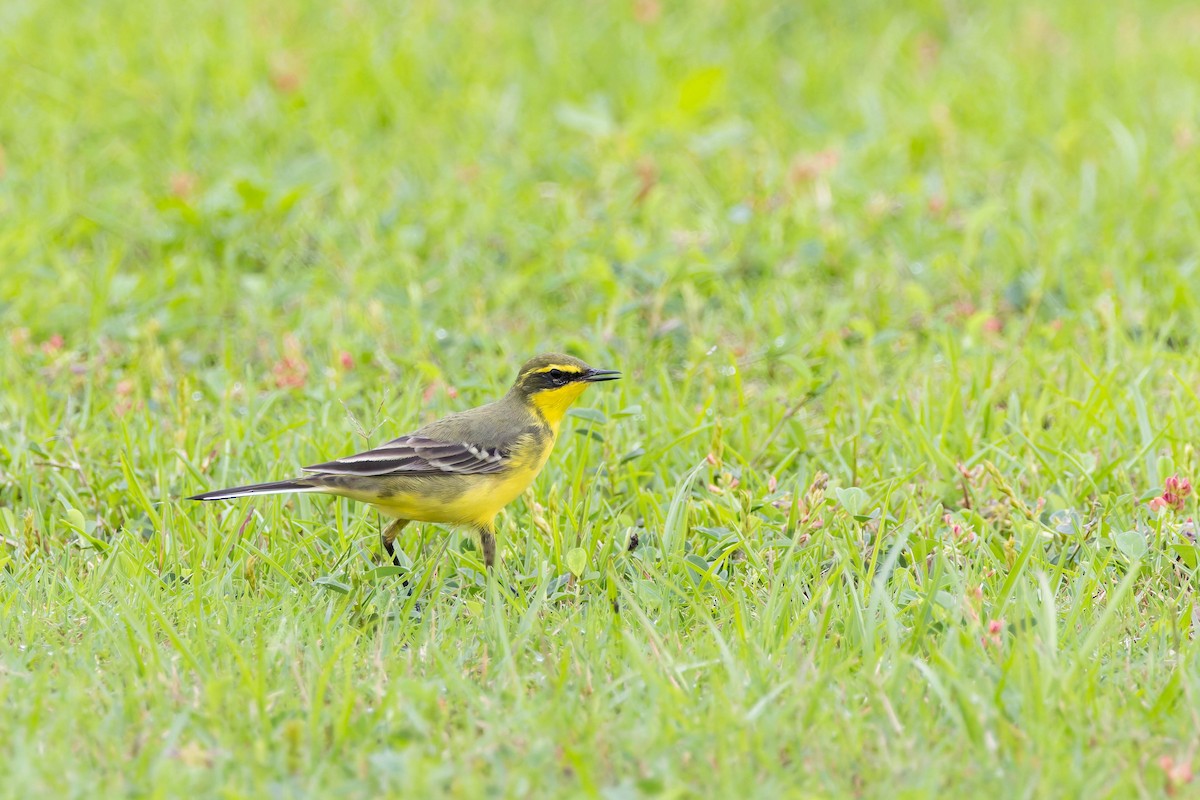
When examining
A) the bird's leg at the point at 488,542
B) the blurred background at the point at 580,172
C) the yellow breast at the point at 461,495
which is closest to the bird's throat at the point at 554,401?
the yellow breast at the point at 461,495

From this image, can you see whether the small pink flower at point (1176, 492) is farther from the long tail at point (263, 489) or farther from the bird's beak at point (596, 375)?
the long tail at point (263, 489)

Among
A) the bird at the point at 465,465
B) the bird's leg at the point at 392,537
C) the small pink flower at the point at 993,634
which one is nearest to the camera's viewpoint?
the small pink flower at the point at 993,634

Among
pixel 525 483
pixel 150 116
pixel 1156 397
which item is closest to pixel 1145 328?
pixel 1156 397

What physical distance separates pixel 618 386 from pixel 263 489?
1.91 m

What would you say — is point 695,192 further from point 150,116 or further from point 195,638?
point 195,638

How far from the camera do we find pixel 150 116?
28.2ft

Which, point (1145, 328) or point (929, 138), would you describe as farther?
point (929, 138)

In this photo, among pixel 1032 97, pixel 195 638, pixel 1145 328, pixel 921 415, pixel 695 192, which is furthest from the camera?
pixel 1032 97

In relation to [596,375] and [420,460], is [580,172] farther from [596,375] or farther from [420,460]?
[420,460]

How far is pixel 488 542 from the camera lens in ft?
15.6

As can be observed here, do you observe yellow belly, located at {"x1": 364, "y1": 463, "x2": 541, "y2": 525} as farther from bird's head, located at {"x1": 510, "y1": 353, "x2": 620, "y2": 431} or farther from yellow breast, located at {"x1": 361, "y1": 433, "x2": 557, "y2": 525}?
bird's head, located at {"x1": 510, "y1": 353, "x2": 620, "y2": 431}

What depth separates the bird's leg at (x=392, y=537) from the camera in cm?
482

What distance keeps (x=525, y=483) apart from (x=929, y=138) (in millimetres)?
4627

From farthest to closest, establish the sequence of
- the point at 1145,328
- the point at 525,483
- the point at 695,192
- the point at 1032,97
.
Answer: the point at 1032,97, the point at 695,192, the point at 1145,328, the point at 525,483
